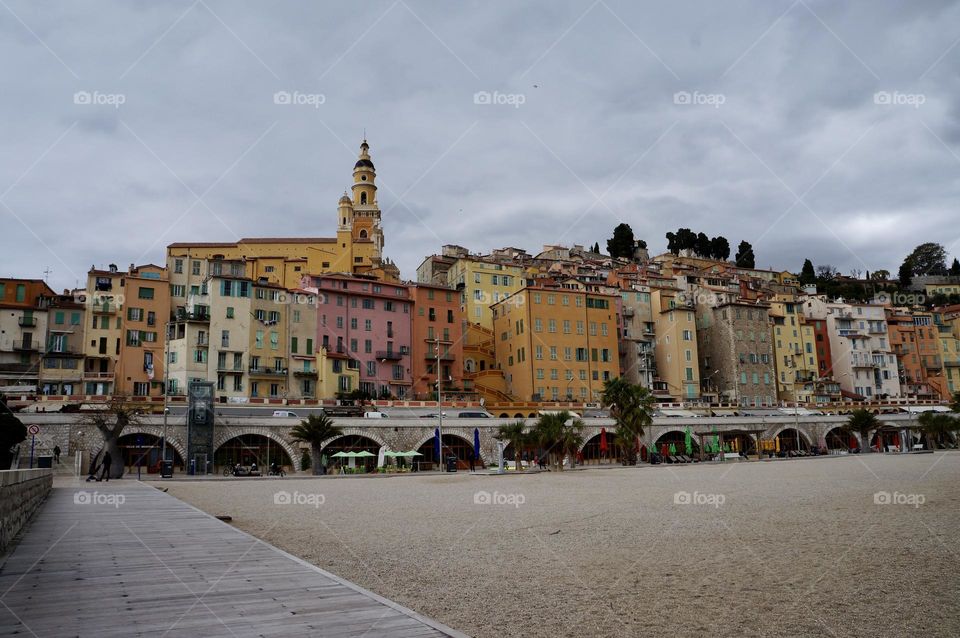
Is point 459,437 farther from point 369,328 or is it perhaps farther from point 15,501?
point 15,501

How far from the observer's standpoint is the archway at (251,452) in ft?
178

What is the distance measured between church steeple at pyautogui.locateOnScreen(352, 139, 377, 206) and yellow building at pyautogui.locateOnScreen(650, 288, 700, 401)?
4685 cm

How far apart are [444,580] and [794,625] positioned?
5.14 metres

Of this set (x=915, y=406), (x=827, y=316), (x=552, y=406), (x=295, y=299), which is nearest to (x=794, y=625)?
(x=552, y=406)

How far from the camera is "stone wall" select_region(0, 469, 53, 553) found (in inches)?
441

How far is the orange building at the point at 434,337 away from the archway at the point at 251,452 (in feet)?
78.0

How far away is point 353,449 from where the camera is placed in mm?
58375

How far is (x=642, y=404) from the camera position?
58156 mm

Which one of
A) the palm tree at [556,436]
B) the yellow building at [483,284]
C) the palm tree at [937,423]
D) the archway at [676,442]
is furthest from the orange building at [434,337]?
the palm tree at [937,423]

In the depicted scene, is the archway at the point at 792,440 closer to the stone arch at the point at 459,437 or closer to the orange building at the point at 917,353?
the stone arch at the point at 459,437

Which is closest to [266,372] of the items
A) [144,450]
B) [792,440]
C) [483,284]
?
[144,450]

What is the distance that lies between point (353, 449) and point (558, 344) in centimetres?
3300

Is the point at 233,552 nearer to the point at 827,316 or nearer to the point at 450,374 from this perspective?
the point at 450,374

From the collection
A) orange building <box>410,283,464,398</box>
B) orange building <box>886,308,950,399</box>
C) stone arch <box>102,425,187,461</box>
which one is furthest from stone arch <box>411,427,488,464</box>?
orange building <box>886,308,950,399</box>
